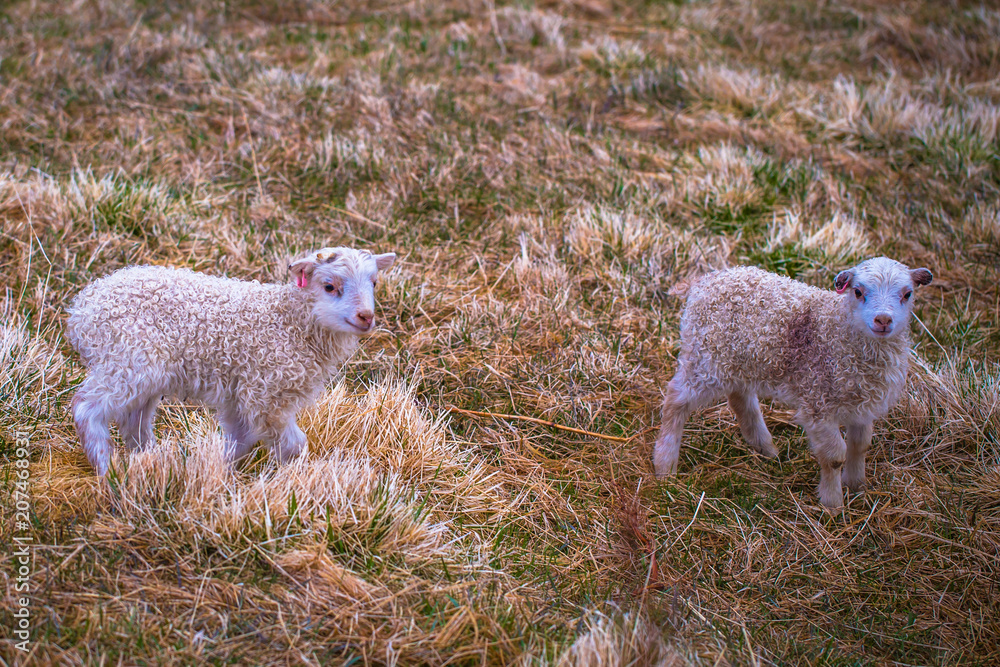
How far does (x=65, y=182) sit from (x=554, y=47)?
490 centimetres

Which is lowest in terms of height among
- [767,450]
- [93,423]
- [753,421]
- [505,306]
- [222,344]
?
[767,450]

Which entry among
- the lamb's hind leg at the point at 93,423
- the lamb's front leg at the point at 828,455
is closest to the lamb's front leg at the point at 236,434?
the lamb's hind leg at the point at 93,423

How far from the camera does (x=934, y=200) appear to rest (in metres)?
6.22

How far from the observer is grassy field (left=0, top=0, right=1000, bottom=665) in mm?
2973

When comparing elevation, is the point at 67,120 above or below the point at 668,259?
above

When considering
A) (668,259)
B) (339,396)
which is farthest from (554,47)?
(339,396)

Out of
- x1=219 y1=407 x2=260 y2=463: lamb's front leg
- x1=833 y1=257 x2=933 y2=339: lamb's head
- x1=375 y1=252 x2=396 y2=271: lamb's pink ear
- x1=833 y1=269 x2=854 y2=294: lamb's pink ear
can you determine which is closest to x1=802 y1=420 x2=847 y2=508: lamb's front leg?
x1=833 y1=257 x2=933 y2=339: lamb's head

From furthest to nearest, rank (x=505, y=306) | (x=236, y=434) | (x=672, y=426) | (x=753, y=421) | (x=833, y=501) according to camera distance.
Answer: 1. (x=505, y=306)
2. (x=753, y=421)
3. (x=672, y=426)
4. (x=833, y=501)
5. (x=236, y=434)

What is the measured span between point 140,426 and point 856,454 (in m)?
3.40

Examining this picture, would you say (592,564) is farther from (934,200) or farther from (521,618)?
(934,200)

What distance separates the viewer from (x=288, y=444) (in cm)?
355

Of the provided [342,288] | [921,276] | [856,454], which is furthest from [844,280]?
[342,288]

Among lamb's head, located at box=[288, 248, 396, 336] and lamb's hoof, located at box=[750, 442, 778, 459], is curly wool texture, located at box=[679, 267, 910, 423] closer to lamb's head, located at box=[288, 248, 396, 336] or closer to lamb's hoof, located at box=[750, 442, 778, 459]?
lamb's hoof, located at box=[750, 442, 778, 459]

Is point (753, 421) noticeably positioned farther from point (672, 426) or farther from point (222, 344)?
point (222, 344)
